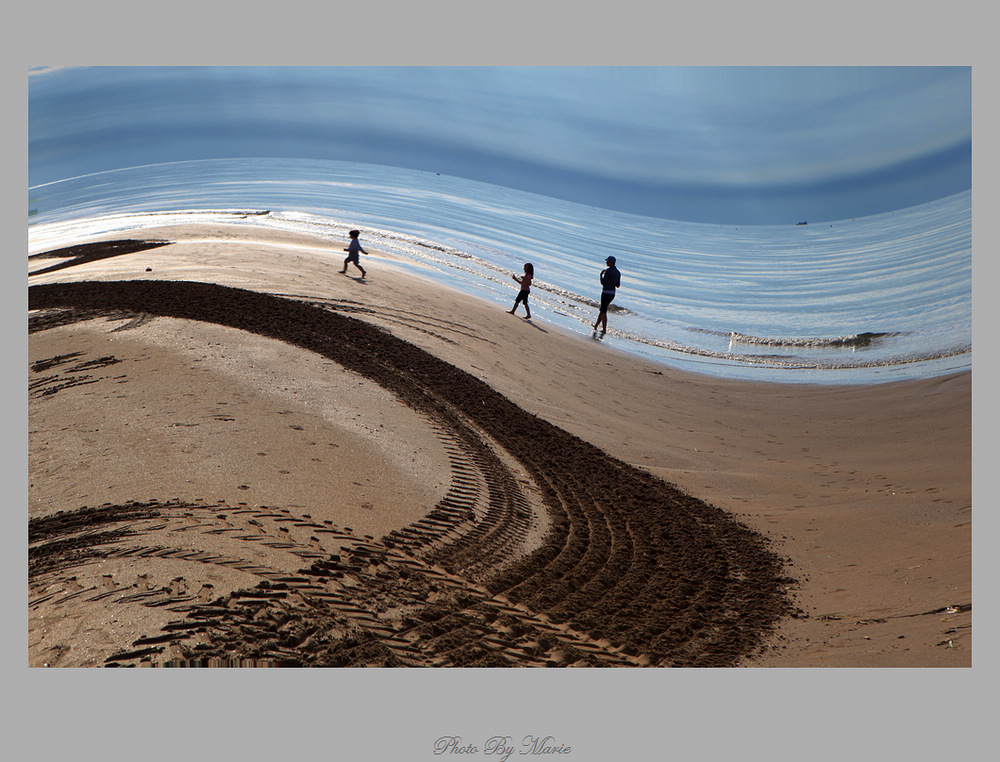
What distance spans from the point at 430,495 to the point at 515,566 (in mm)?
839

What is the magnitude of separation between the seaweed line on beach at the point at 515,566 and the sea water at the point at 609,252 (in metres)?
2.87

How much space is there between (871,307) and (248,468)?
7.96m

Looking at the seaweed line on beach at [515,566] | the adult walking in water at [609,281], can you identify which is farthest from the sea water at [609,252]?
the seaweed line on beach at [515,566]

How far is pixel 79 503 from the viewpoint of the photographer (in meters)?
4.43

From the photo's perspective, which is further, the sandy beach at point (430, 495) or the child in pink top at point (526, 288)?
the child in pink top at point (526, 288)

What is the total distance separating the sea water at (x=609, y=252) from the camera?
8.98 m

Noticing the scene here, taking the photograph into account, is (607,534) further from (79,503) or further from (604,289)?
(604,289)

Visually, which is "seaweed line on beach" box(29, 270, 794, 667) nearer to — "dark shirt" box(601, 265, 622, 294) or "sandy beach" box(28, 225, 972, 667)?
"sandy beach" box(28, 225, 972, 667)

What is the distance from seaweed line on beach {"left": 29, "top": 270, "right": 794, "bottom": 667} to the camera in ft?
11.8

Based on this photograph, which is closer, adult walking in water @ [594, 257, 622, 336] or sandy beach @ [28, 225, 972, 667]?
sandy beach @ [28, 225, 972, 667]

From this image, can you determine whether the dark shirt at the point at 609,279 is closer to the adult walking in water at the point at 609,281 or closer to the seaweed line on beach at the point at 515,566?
the adult walking in water at the point at 609,281

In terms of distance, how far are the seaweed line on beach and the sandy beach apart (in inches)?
0.8

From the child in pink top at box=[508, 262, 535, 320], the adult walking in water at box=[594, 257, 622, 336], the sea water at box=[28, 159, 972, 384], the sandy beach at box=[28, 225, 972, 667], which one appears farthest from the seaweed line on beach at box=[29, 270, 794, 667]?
the adult walking in water at box=[594, 257, 622, 336]

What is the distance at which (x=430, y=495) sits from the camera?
16.0 feet
